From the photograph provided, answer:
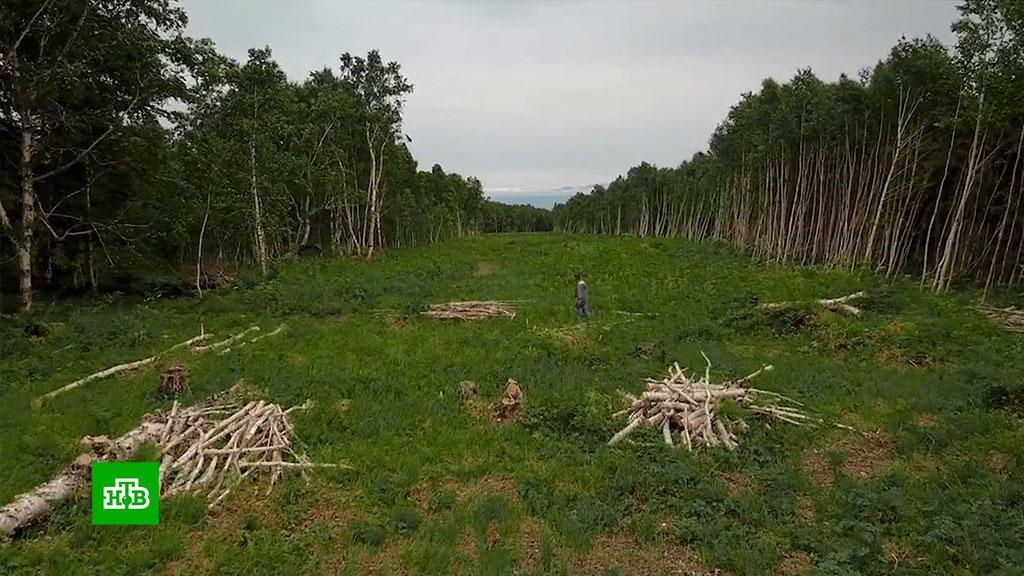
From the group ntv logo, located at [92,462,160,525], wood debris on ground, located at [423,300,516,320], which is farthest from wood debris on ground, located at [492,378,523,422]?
wood debris on ground, located at [423,300,516,320]

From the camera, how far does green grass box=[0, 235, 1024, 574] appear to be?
625 cm

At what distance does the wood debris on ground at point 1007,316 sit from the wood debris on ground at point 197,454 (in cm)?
1884

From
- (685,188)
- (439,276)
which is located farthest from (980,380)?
(685,188)

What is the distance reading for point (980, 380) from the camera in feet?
39.9

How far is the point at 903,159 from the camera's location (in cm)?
2911

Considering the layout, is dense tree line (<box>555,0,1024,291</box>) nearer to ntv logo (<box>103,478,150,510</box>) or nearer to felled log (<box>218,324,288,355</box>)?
felled log (<box>218,324,288,355</box>)

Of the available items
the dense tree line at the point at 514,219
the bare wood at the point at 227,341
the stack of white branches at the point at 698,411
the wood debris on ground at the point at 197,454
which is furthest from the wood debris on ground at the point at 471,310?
the dense tree line at the point at 514,219

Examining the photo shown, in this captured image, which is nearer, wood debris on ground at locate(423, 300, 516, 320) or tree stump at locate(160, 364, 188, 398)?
tree stump at locate(160, 364, 188, 398)

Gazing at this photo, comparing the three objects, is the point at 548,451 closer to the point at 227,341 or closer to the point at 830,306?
the point at 227,341

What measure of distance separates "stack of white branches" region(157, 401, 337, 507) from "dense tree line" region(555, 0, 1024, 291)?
24767 millimetres

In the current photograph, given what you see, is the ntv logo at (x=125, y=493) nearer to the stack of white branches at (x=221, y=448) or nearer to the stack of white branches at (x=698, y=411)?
the stack of white branches at (x=221, y=448)

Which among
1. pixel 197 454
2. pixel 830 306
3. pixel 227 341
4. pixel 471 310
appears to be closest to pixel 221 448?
pixel 197 454

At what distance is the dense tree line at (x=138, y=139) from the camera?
1573 centimetres

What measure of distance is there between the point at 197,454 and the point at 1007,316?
21.9 meters
